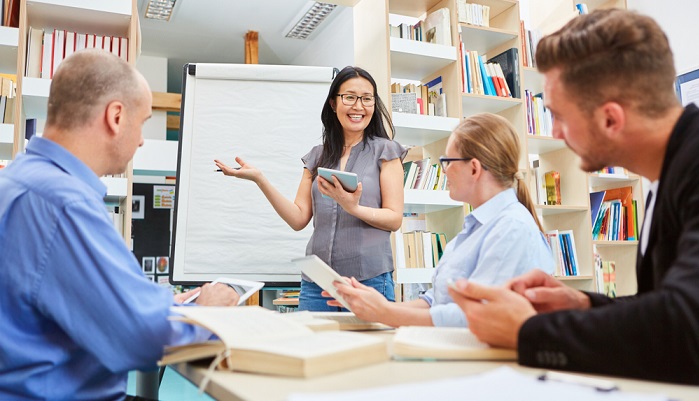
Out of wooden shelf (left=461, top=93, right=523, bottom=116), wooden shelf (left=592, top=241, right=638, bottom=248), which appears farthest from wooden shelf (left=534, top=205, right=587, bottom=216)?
wooden shelf (left=461, top=93, right=523, bottom=116)

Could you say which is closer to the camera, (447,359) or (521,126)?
(447,359)

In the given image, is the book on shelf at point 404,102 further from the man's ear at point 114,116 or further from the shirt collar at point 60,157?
the shirt collar at point 60,157

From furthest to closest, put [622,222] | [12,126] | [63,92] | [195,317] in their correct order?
[622,222] → [12,126] → [63,92] → [195,317]

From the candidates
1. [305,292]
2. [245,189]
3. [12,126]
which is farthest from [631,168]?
[12,126]

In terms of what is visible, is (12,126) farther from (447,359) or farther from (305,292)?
(447,359)

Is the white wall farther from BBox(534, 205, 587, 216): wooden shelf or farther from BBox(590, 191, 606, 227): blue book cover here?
BBox(534, 205, 587, 216): wooden shelf

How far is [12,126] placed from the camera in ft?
10.3

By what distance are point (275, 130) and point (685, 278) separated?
7.94 ft

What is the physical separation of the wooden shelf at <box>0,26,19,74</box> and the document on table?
10.9ft

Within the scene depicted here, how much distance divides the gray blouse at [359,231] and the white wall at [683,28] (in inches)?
100

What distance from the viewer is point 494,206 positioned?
4.92ft

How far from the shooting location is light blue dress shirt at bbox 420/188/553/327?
129cm

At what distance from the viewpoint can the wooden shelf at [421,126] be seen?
369cm

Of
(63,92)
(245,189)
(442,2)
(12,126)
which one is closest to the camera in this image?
(63,92)
